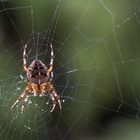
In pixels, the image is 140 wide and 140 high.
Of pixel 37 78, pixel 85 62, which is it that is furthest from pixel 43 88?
pixel 85 62

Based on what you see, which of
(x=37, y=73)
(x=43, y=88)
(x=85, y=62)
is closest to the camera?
(x=37, y=73)

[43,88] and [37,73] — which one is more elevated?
[37,73]

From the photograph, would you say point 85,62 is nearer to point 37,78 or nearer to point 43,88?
point 43,88

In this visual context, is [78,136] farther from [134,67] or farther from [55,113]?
[134,67]

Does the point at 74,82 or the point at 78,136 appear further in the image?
the point at 78,136

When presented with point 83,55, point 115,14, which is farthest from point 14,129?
point 115,14

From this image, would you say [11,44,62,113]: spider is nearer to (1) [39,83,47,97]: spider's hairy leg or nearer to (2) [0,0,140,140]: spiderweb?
Result: (1) [39,83,47,97]: spider's hairy leg
